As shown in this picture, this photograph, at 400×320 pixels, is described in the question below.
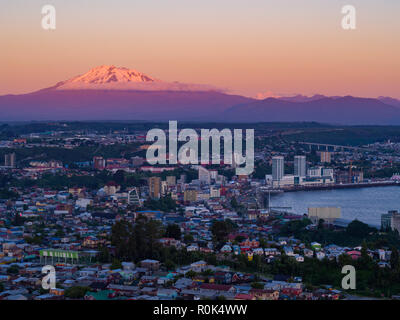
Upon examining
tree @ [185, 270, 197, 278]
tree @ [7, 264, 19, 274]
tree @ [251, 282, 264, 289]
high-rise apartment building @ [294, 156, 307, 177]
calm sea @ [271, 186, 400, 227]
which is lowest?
calm sea @ [271, 186, 400, 227]

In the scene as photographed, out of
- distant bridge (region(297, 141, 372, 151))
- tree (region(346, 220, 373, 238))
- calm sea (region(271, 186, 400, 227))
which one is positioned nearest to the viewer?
tree (region(346, 220, 373, 238))

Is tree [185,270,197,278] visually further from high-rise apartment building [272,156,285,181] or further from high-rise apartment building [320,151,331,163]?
high-rise apartment building [320,151,331,163]

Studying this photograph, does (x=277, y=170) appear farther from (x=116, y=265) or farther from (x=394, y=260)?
(x=116, y=265)

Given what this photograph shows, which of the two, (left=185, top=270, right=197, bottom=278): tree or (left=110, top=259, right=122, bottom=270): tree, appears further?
(left=110, top=259, right=122, bottom=270): tree

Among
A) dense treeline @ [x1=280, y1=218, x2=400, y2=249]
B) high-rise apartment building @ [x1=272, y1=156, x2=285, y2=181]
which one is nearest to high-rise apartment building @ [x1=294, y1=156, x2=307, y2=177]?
high-rise apartment building @ [x1=272, y1=156, x2=285, y2=181]

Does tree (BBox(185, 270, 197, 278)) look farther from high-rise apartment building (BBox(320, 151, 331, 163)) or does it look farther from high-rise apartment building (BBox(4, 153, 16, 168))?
high-rise apartment building (BBox(320, 151, 331, 163))

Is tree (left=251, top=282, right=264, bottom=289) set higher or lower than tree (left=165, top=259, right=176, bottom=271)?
higher

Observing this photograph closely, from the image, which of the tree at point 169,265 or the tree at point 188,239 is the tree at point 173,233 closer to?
the tree at point 188,239

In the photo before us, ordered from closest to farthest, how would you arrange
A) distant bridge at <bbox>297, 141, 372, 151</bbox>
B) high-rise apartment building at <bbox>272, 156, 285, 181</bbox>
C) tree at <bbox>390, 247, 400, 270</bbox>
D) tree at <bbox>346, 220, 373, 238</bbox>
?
1. tree at <bbox>390, 247, 400, 270</bbox>
2. tree at <bbox>346, 220, 373, 238</bbox>
3. high-rise apartment building at <bbox>272, 156, 285, 181</bbox>
4. distant bridge at <bbox>297, 141, 372, 151</bbox>
